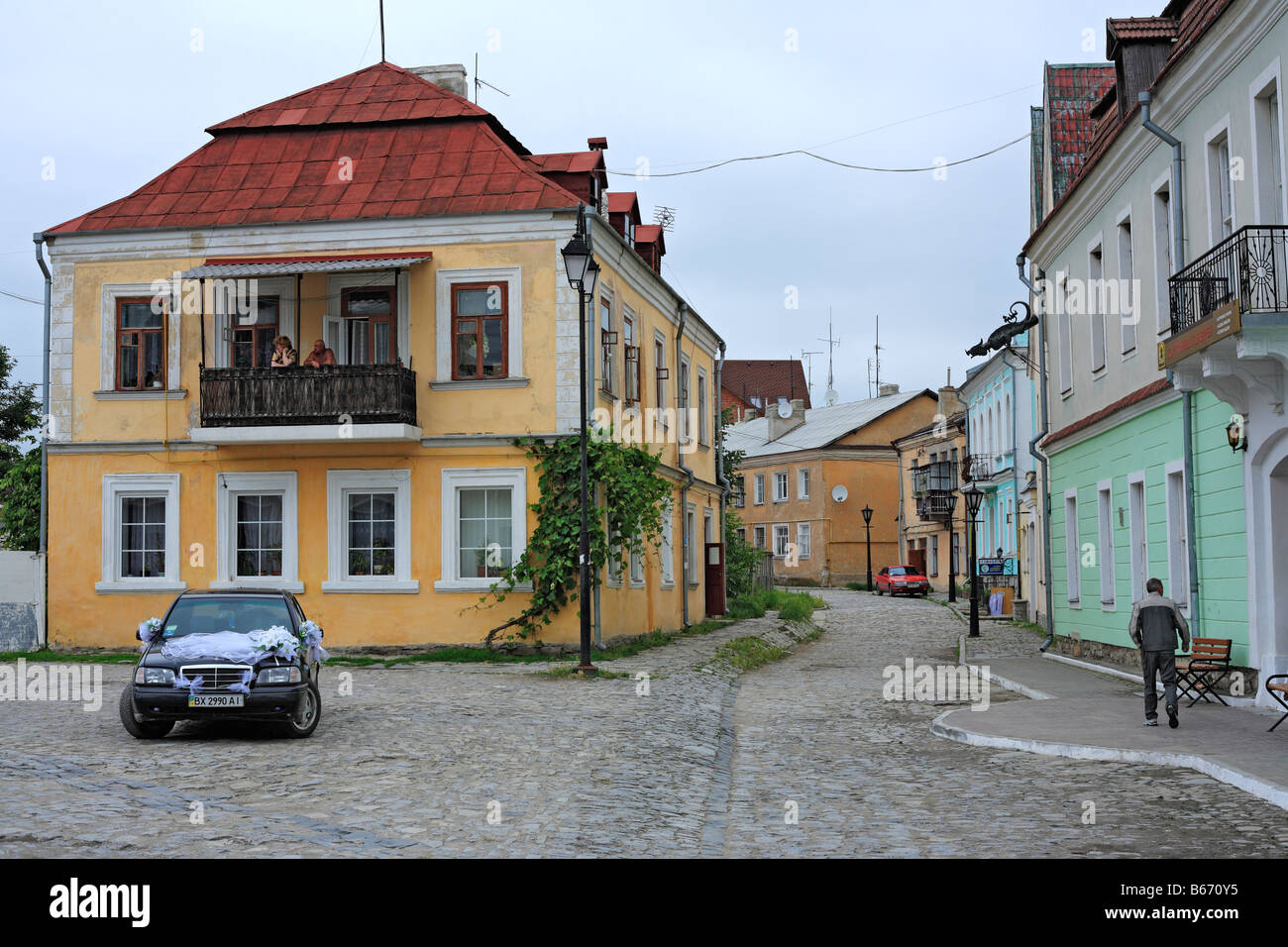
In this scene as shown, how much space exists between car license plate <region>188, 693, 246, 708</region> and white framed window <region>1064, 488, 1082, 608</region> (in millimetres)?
15820

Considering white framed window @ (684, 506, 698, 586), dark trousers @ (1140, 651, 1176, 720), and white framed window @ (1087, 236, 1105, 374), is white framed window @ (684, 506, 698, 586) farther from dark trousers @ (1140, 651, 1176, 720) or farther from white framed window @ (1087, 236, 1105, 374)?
dark trousers @ (1140, 651, 1176, 720)

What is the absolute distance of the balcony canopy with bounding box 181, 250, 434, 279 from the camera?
2250 centimetres

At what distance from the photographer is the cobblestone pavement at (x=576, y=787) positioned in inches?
332

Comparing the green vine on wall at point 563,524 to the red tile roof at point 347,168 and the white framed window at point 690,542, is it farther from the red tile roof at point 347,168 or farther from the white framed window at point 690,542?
the white framed window at point 690,542

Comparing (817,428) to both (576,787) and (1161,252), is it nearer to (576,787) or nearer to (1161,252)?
(1161,252)

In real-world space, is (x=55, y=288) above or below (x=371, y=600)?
above

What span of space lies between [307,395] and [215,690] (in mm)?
10612

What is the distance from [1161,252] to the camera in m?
18.6
